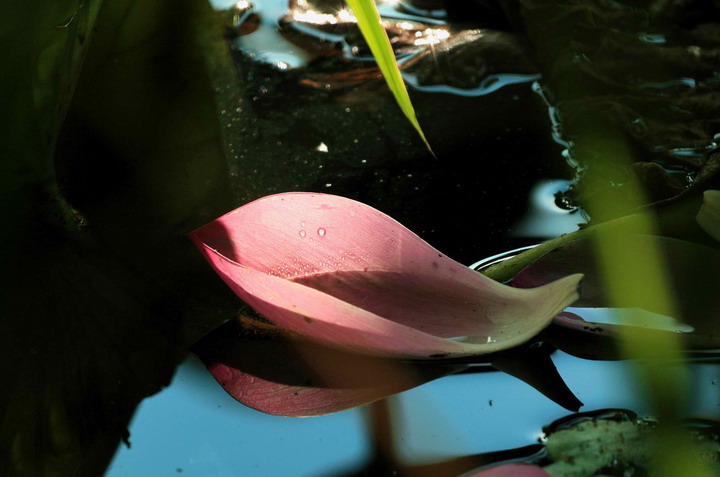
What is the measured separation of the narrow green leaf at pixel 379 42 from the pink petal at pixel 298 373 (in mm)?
141

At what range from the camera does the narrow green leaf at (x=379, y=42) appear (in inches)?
16.9

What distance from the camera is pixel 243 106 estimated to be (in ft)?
2.46

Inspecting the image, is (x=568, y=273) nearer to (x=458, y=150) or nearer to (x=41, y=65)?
(x=458, y=150)

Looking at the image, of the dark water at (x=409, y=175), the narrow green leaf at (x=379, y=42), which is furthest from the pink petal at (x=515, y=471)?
the narrow green leaf at (x=379, y=42)

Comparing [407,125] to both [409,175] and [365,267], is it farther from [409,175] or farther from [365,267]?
[365,267]

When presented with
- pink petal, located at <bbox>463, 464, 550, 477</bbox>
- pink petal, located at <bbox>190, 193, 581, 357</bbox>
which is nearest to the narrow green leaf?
pink petal, located at <bbox>190, 193, 581, 357</bbox>

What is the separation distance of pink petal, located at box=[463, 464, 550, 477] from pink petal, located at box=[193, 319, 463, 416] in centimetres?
9

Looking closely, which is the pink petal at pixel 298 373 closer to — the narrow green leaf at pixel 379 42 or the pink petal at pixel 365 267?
the pink petal at pixel 365 267

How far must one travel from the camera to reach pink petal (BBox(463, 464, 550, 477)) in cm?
37

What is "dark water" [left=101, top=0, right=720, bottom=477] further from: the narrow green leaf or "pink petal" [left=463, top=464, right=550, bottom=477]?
the narrow green leaf

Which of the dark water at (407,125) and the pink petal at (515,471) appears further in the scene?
the dark water at (407,125)

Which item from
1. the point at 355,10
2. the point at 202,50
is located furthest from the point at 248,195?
the point at 355,10

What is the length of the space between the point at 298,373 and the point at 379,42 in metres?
0.20

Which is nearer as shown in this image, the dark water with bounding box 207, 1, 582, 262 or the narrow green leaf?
the narrow green leaf
